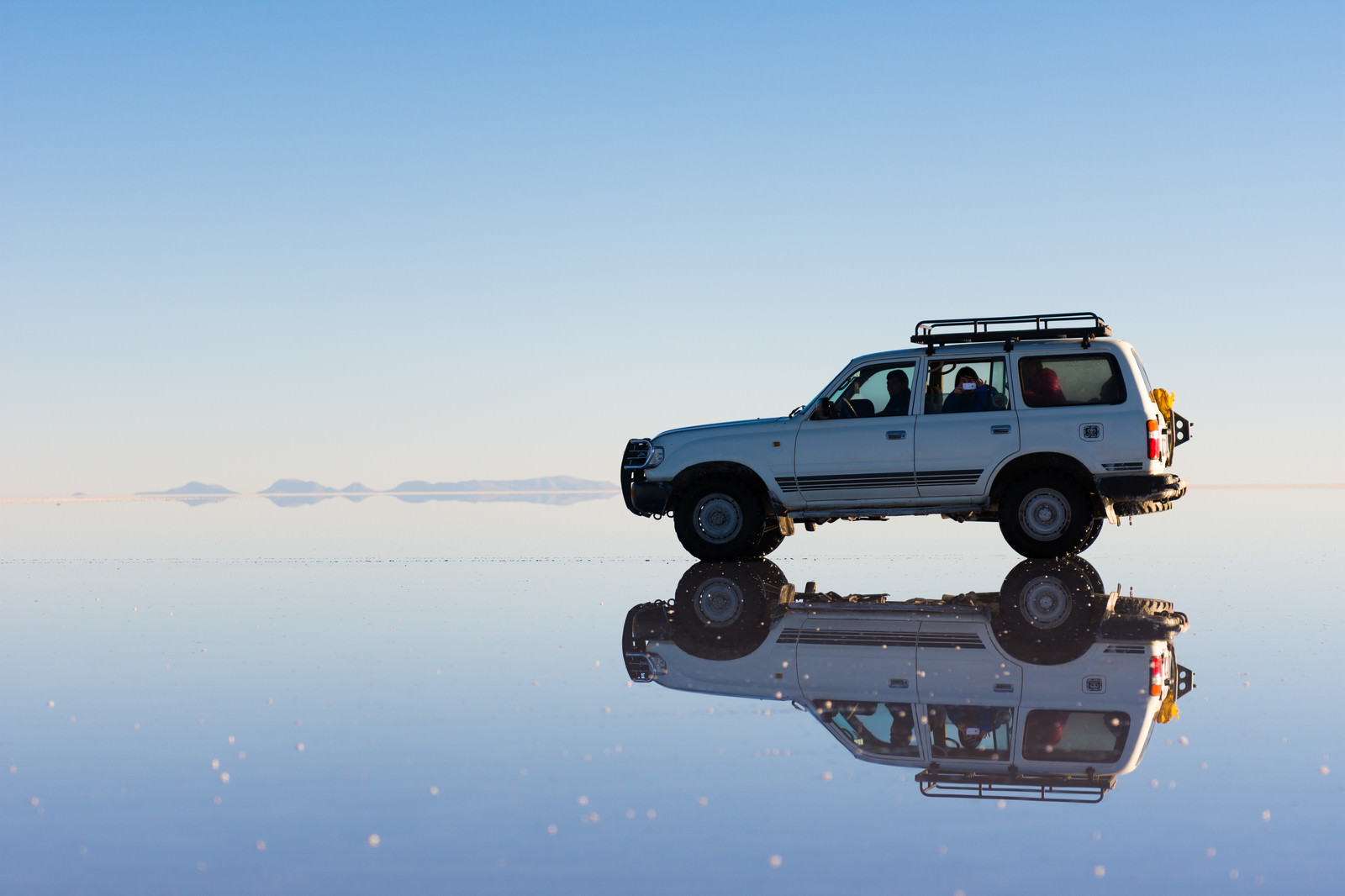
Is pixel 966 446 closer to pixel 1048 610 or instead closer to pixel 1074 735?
pixel 1048 610

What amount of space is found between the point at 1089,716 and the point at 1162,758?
2.46 feet

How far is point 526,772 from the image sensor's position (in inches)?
189

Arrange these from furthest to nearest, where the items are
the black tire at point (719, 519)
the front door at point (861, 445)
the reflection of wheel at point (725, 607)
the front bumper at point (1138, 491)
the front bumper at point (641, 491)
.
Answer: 1. the front bumper at point (641, 491)
2. the black tire at point (719, 519)
3. the front door at point (861, 445)
4. the front bumper at point (1138, 491)
5. the reflection of wheel at point (725, 607)

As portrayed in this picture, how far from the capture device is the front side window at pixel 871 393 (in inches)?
519

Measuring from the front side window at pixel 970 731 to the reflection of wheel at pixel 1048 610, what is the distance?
5.26 ft

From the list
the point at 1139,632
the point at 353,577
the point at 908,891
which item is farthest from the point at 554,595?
the point at 908,891

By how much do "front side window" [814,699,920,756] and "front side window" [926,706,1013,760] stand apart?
10cm

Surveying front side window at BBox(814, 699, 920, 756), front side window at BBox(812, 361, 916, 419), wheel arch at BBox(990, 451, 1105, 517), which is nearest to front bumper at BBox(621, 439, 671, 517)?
front side window at BBox(812, 361, 916, 419)

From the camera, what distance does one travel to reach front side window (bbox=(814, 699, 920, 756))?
16.9 ft

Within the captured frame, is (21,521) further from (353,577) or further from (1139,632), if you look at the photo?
(1139,632)

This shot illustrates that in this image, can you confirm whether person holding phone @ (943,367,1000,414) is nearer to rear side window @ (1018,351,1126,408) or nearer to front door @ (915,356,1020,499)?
front door @ (915,356,1020,499)

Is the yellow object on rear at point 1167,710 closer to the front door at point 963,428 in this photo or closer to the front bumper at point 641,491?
the front door at point 963,428

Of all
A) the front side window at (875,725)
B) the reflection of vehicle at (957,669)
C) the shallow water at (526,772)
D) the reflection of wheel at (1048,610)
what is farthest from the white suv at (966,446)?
the front side window at (875,725)

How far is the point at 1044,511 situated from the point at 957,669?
6335 millimetres
